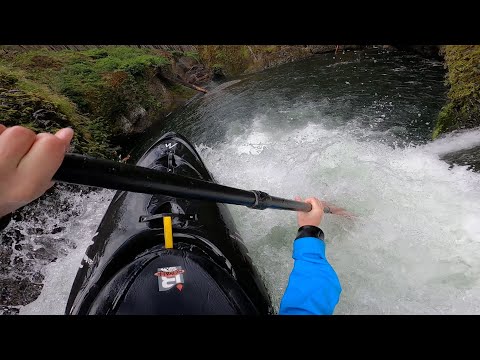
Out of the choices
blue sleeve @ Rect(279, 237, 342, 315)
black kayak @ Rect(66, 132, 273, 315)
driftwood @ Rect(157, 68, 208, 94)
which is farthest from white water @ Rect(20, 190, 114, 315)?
driftwood @ Rect(157, 68, 208, 94)

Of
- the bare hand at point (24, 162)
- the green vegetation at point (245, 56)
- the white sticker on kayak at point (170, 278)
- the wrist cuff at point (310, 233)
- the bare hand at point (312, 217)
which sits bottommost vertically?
the bare hand at point (24, 162)

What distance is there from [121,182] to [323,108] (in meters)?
7.02

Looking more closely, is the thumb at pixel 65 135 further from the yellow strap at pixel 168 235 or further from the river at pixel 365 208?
the river at pixel 365 208

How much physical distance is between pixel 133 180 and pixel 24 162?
1.26 feet

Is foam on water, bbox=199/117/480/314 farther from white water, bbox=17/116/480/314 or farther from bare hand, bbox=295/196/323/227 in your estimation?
bare hand, bbox=295/196/323/227

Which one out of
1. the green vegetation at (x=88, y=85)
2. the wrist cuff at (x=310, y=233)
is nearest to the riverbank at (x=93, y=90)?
the green vegetation at (x=88, y=85)

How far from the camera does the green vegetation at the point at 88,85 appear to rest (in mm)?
5438

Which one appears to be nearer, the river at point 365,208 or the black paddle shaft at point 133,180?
the black paddle shaft at point 133,180

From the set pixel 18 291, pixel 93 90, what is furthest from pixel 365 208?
pixel 93 90

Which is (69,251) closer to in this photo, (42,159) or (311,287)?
(311,287)

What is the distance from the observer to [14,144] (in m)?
0.60

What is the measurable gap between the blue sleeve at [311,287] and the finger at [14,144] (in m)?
1.36
